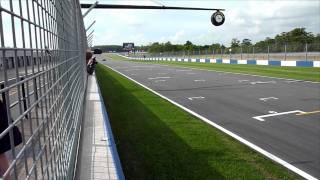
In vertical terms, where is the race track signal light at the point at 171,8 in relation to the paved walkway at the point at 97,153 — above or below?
above

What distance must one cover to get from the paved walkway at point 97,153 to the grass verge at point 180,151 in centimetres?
40

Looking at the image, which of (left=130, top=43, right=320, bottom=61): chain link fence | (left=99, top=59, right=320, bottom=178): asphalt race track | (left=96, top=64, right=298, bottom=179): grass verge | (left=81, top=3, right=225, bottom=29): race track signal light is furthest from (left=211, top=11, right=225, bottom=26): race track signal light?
(left=96, top=64, right=298, bottom=179): grass verge

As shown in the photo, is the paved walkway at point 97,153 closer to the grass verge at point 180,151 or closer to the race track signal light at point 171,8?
the grass verge at point 180,151

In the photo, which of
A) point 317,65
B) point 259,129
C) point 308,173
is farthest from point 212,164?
point 317,65

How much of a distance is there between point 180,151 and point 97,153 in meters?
1.60

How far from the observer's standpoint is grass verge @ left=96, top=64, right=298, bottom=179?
5.26m

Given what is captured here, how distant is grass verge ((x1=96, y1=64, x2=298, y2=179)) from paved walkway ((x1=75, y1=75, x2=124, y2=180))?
40 cm

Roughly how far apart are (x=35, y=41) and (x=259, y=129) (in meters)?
6.53

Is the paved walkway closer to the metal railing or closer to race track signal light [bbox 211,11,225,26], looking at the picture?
the metal railing

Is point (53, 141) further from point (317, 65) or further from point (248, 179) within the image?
point (317, 65)

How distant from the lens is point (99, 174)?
4.43 meters

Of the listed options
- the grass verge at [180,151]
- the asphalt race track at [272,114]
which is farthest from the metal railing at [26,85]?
the asphalt race track at [272,114]

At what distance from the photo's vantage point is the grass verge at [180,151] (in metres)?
5.26

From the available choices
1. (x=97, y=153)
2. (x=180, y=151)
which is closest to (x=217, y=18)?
(x=180, y=151)
